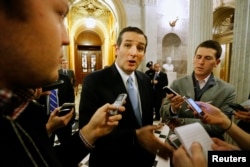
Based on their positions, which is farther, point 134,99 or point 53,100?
point 53,100

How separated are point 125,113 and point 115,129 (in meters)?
0.17

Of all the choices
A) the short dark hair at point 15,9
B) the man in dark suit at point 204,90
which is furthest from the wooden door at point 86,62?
the short dark hair at point 15,9

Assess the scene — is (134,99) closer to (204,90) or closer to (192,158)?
(192,158)

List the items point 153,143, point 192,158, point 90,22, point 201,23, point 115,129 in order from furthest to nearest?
point 90,22, point 201,23, point 115,129, point 153,143, point 192,158

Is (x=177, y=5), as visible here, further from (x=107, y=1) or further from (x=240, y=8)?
(x=240, y=8)

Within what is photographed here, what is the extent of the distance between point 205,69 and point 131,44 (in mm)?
1100

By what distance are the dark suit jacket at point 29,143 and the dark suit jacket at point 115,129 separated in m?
0.47

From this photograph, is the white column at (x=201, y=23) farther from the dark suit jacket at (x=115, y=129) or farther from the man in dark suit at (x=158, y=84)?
the dark suit jacket at (x=115, y=129)

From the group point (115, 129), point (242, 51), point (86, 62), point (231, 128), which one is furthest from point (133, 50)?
point (86, 62)

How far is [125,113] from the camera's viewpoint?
1.66m

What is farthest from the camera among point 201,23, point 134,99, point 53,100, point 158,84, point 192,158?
point 158,84

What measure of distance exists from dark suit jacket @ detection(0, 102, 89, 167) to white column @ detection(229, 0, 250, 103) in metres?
3.49

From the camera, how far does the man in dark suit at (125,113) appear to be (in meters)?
1.49

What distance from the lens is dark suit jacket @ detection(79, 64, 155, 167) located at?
1.58 m
